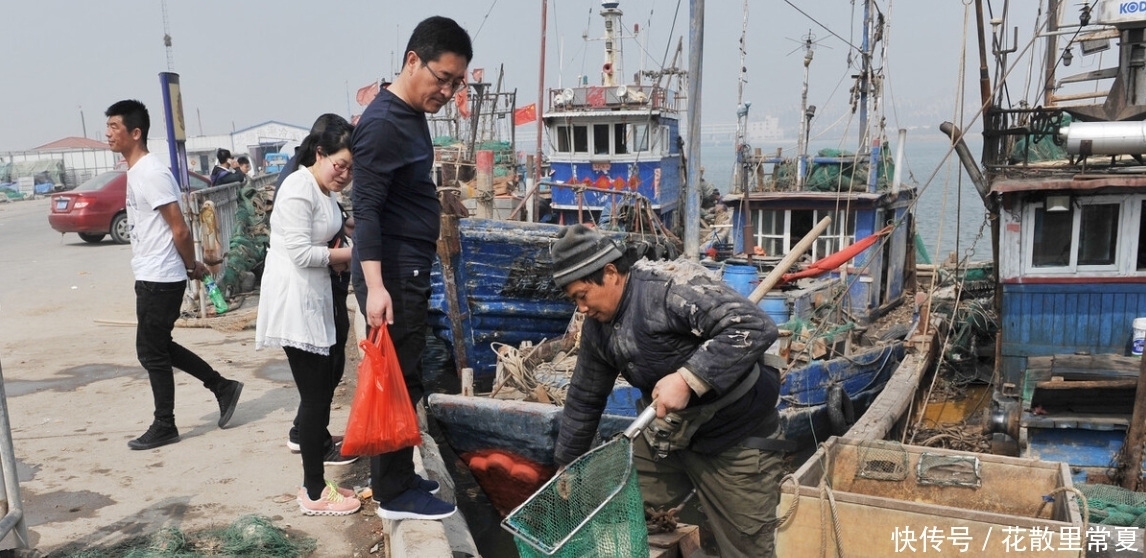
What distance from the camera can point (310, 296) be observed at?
3.91 metres

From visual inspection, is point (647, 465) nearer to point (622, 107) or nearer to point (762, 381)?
point (762, 381)

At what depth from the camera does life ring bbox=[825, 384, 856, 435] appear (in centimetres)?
750

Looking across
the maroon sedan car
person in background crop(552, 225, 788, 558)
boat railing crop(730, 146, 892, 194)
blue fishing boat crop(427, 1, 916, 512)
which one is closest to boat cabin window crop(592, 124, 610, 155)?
blue fishing boat crop(427, 1, 916, 512)

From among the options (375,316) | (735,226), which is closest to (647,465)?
(375,316)

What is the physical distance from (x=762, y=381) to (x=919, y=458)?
2411mm

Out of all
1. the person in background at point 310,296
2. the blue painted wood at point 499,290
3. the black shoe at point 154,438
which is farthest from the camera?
the blue painted wood at point 499,290

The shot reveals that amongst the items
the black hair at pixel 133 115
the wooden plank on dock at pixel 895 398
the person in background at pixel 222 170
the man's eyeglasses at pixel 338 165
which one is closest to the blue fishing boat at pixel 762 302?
the wooden plank on dock at pixel 895 398

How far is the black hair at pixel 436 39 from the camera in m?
3.10

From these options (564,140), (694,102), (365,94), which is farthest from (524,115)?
(694,102)

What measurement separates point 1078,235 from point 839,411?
277cm

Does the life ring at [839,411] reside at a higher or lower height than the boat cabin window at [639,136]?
lower

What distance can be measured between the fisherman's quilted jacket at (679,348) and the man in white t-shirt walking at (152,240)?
262cm

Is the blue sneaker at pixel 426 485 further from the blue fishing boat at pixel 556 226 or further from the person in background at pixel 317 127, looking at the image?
the blue fishing boat at pixel 556 226

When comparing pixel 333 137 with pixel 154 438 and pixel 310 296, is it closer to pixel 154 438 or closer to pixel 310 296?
pixel 310 296
